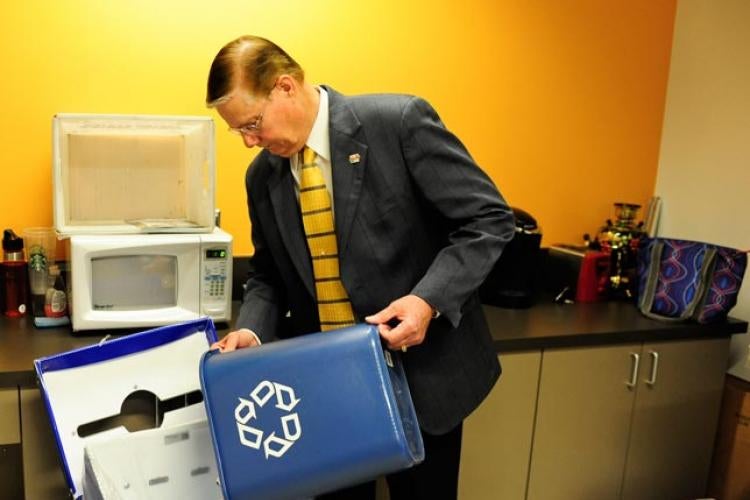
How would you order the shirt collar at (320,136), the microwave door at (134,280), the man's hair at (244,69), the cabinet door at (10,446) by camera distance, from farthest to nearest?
1. the microwave door at (134,280)
2. the cabinet door at (10,446)
3. the shirt collar at (320,136)
4. the man's hair at (244,69)

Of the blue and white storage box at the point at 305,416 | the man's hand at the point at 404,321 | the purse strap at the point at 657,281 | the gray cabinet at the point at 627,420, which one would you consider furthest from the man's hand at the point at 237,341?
the purse strap at the point at 657,281

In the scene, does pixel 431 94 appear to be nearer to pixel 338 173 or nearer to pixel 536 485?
pixel 338 173

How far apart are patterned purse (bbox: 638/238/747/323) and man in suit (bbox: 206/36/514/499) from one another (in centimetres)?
102

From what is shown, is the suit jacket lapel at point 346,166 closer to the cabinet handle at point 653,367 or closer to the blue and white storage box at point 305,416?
the blue and white storage box at point 305,416

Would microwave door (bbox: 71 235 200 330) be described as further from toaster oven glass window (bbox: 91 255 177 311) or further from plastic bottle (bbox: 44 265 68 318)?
plastic bottle (bbox: 44 265 68 318)

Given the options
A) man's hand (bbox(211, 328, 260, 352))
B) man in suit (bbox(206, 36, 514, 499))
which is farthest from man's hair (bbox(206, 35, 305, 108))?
man's hand (bbox(211, 328, 260, 352))

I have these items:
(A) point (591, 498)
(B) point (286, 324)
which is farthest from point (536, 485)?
(B) point (286, 324)

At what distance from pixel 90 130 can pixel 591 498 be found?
197 cm

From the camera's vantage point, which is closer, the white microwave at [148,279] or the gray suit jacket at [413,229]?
the gray suit jacket at [413,229]

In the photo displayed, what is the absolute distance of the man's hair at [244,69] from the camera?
122cm

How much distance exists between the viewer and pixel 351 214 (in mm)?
1321

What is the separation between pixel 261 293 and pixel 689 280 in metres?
1.47

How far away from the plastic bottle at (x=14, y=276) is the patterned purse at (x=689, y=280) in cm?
199

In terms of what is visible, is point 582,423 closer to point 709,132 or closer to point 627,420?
point 627,420
